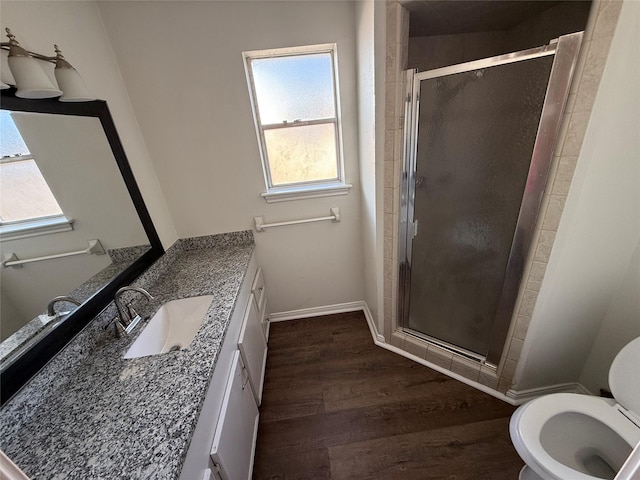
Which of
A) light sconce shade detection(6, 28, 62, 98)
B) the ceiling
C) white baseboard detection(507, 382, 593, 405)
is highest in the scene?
the ceiling

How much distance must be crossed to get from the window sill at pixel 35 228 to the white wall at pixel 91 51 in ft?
1.81

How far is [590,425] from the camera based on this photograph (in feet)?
3.57

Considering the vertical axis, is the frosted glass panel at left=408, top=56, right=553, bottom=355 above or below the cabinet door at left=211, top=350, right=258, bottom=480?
above

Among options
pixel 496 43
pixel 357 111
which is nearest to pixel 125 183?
pixel 357 111

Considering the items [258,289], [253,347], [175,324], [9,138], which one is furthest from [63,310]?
[258,289]

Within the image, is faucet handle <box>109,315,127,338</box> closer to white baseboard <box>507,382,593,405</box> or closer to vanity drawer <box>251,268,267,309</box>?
vanity drawer <box>251,268,267,309</box>

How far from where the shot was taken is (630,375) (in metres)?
1.04

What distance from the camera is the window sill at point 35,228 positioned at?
905 mm

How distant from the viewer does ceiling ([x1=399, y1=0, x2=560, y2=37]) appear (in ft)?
4.09

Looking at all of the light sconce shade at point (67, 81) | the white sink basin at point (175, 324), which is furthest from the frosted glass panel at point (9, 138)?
the white sink basin at point (175, 324)

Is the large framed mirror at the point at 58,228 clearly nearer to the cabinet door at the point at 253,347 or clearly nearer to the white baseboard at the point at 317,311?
the cabinet door at the point at 253,347

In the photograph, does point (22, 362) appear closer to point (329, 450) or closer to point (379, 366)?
point (329, 450)

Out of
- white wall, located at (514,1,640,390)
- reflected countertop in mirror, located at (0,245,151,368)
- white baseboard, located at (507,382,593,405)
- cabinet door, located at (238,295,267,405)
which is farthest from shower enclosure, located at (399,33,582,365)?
reflected countertop in mirror, located at (0,245,151,368)

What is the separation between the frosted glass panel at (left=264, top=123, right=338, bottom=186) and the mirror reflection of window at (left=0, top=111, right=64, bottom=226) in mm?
1229
